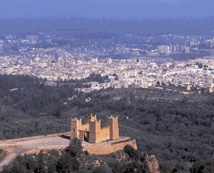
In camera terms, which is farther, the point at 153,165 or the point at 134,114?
the point at 134,114

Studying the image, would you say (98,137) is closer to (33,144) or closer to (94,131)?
(94,131)

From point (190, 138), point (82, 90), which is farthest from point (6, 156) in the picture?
point (82, 90)

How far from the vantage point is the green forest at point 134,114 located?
1232 inches

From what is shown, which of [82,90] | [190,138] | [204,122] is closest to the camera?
[190,138]

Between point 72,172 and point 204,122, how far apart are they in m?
18.3

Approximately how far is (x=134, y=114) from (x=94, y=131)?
16979mm

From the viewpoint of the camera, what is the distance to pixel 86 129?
27500mm

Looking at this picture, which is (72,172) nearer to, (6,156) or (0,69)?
(6,156)

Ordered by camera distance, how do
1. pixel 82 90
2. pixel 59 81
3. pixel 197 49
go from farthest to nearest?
pixel 197 49
pixel 59 81
pixel 82 90

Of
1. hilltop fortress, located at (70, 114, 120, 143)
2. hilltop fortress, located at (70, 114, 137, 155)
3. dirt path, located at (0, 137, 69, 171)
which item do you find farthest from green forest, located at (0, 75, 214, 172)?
dirt path, located at (0, 137, 69, 171)

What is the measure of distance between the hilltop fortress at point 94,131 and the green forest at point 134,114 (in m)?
2.22

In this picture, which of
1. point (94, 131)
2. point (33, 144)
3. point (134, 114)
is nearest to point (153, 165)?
point (94, 131)

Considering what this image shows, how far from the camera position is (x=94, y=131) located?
26344mm

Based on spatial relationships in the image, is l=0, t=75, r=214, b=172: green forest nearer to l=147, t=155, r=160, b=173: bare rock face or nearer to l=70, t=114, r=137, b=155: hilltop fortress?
l=147, t=155, r=160, b=173: bare rock face
